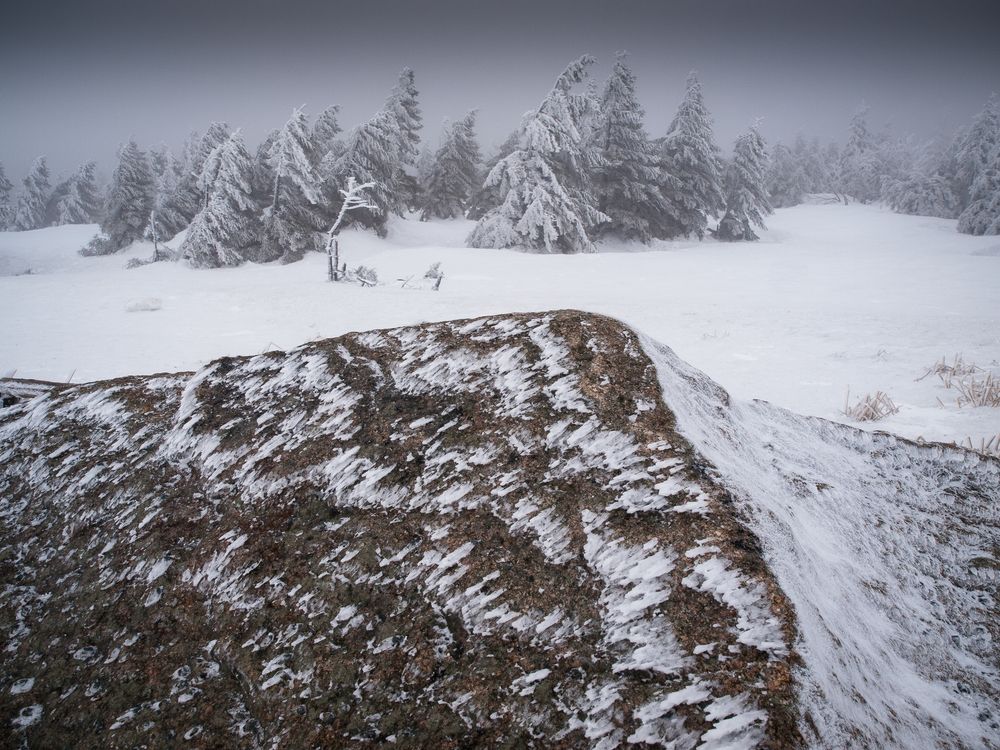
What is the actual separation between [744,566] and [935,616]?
0.82 metres

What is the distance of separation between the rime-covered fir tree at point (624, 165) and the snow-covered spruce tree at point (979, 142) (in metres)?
30.2

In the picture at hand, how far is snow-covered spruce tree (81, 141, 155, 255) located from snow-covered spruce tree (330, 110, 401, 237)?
18.3 meters

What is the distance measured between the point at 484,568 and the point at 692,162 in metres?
34.4

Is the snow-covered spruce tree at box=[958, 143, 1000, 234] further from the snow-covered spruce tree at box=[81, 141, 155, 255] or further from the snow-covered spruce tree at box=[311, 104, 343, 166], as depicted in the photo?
the snow-covered spruce tree at box=[81, 141, 155, 255]

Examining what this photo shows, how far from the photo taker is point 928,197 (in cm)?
4219

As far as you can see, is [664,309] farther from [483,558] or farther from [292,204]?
[292,204]

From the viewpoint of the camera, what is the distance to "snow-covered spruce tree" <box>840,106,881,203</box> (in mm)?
56719

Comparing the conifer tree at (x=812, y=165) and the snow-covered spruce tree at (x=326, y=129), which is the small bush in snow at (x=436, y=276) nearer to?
the snow-covered spruce tree at (x=326, y=129)

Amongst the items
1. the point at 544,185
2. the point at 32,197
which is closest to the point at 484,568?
the point at 544,185

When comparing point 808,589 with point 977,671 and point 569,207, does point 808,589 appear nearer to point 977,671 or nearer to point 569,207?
point 977,671

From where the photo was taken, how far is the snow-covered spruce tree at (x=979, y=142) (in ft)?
131

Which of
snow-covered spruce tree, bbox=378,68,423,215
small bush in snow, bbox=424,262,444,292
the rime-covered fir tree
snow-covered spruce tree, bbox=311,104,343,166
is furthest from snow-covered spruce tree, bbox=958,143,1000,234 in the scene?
snow-covered spruce tree, bbox=311,104,343,166

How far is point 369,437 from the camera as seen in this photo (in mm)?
1712

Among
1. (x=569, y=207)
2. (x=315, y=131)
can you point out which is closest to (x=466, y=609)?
(x=569, y=207)
